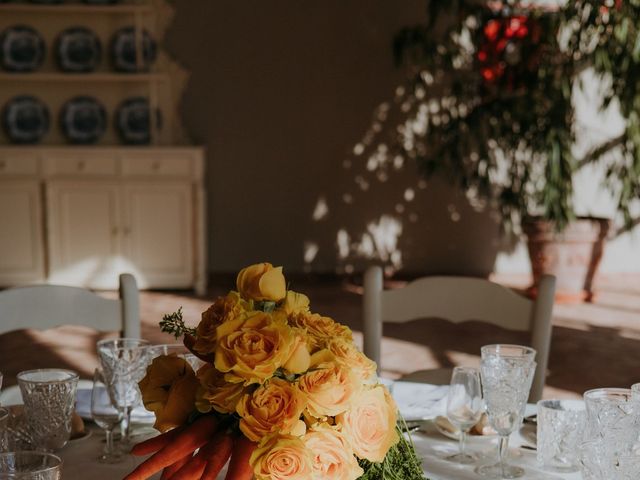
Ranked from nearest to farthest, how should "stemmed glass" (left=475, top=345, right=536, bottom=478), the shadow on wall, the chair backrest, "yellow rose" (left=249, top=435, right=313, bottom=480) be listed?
"yellow rose" (left=249, top=435, right=313, bottom=480)
"stemmed glass" (left=475, top=345, right=536, bottom=478)
the chair backrest
the shadow on wall

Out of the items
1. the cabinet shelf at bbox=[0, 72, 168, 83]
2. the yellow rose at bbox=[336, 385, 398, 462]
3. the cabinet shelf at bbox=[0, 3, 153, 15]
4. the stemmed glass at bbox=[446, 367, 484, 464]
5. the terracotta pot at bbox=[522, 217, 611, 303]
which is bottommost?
the terracotta pot at bbox=[522, 217, 611, 303]

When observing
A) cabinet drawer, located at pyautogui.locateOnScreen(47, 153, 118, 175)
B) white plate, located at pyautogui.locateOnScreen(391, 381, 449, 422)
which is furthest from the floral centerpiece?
cabinet drawer, located at pyautogui.locateOnScreen(47, 153, 118, 175)

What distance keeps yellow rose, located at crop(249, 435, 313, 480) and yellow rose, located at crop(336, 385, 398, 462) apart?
2.3 inches

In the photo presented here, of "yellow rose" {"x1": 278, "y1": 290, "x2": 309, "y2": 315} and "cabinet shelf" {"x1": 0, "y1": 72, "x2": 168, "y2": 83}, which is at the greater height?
"cabinet shelf" {"x1": 0, "y1": 72, "x2": 168, "y2": 83}

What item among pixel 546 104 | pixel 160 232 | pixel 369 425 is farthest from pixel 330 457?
pixel 160 232

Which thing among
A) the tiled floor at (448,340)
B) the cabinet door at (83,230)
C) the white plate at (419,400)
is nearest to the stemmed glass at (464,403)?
the white plate at (419,400)

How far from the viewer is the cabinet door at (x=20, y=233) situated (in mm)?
5156

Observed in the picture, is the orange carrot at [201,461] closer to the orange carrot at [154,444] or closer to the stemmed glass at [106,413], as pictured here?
the orange carrot at [154,444]

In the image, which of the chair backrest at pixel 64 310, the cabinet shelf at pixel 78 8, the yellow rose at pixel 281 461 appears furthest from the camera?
the cabinet shelf at pixel 78 8

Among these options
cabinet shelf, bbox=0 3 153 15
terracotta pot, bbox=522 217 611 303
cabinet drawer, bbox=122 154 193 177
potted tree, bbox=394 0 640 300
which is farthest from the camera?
cabinet shelf, bbox=0 3 153 15

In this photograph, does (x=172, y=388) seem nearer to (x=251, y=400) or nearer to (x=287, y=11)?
(x=251, y=400)

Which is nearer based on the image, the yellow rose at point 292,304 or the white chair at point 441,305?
the yellow rose at point 292,304

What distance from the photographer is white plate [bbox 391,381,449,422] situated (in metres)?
1.42

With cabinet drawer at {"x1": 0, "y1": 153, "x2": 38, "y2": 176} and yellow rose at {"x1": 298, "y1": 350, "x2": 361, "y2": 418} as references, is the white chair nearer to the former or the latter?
yellow rose at {"x1": 298, "y1": 350, "x2": 361, "y2": 418}
